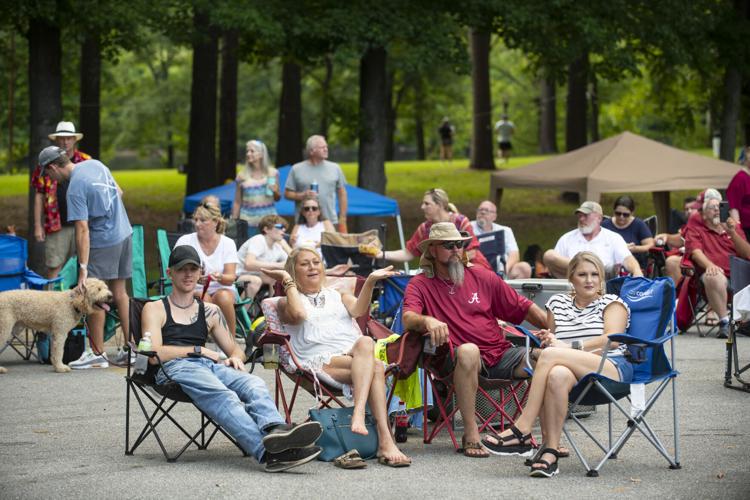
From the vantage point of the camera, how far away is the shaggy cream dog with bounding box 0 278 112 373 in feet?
31.0

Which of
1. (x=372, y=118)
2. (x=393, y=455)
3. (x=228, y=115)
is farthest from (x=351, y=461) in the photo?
(x=228, y=115)

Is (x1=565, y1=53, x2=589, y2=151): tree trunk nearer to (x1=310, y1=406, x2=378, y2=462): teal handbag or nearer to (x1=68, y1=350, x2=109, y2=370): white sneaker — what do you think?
(x1=68, y1=350, x2=109, y2=370): white sneaker

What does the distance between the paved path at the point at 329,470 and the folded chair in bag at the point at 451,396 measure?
15 centimetres

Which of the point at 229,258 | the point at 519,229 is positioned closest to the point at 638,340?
the point at 229,258

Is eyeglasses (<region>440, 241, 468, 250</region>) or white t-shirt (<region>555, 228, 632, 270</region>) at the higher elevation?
eyeglasses (<region>440, 241, 468, 250</region>)

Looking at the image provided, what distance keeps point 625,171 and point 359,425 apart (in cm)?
1074

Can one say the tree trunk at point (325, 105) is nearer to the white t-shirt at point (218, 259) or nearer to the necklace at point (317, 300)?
the white t-shirt at point (218, 259)

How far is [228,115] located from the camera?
25.1 m

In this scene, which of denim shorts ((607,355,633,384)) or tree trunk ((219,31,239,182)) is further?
tree trunk ((219,31,239,182))

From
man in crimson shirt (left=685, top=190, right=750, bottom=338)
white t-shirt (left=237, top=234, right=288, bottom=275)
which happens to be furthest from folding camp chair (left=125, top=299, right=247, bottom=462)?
man in crimson shirt (left=685, top=190, right=750, bottom=338)

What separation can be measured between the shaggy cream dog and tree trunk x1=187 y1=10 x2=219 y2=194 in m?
12.4

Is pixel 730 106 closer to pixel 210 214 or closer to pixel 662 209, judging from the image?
pixel 662 209

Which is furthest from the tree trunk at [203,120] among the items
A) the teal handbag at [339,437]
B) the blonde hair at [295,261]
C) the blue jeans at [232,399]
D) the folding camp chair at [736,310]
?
the teal handbag at [339,437]

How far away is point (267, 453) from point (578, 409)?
2.43 metres
